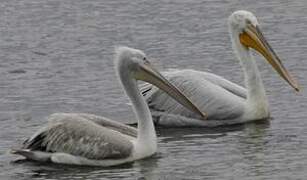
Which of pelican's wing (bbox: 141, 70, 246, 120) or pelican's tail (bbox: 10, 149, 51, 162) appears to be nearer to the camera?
pelican's tail (bbox: 10, 149, 51, 162)

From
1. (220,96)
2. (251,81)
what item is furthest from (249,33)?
(220,96)

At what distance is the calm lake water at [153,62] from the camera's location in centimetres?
988

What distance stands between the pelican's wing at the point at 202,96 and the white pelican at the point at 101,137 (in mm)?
1263

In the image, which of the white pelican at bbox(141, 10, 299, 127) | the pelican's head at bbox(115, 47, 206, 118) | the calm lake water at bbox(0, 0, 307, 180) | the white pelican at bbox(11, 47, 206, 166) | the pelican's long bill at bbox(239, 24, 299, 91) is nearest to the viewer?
the calm lake water at bbox(0, 0, 307, 180)

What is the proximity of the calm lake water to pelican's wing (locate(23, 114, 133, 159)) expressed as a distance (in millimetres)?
150

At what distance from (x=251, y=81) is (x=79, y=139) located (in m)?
2.31

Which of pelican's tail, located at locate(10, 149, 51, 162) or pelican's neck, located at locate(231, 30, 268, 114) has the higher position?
pelican's neck, located at locate(231, 30, 268, 114)

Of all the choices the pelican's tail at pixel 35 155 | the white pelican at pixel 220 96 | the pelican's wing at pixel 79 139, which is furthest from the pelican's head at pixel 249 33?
the pelican's tail at pixel 35 155

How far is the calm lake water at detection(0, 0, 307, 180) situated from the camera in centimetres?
988

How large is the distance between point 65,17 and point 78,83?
389 cm

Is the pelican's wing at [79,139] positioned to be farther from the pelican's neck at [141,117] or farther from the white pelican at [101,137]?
the pelican's neck at [141,117]

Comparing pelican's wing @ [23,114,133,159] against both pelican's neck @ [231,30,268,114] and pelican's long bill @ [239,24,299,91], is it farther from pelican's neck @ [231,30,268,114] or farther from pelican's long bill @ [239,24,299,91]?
pelican's long bill @ [239,24,299,91]

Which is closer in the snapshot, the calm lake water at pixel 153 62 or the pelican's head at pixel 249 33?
the calm lake water at pixel 153 62

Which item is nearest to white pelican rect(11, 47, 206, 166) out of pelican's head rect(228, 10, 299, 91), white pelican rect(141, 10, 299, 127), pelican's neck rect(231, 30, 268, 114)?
white pelican rect(141, 10, 299, 127)
